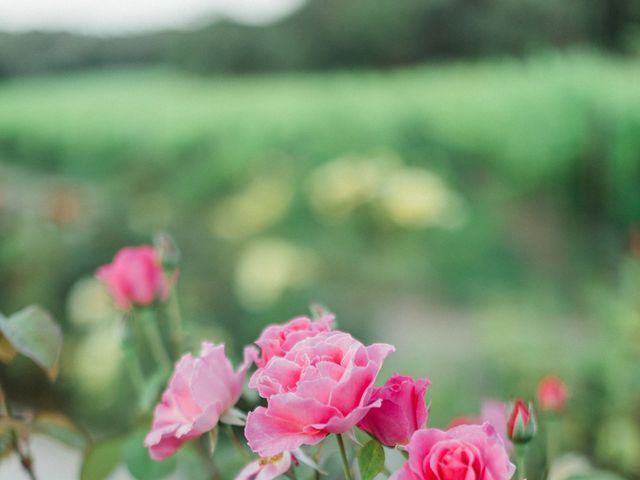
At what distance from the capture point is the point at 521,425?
305 mm

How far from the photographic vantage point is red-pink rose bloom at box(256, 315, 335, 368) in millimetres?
284

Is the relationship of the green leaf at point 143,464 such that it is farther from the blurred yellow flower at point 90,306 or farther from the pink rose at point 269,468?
the blurred yellow flower at point 90,306

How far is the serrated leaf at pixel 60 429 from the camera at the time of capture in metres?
0.38

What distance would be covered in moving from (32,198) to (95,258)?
0.25 metres

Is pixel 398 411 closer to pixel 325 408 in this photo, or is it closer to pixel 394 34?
pixel 325 408

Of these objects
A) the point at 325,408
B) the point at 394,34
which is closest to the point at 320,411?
the point at 325,408

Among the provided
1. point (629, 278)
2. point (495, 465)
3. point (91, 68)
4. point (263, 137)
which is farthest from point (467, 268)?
point (495, 465)

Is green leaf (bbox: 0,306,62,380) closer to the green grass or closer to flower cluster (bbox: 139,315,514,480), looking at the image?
flower cluster (bbox: 139,315,514,480)

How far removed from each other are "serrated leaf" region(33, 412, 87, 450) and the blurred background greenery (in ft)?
3.19

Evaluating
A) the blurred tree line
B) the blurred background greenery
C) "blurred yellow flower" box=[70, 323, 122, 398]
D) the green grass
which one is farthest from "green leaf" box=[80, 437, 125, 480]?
the blurred tree line

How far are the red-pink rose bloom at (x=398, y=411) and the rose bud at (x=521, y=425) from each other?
0.05 m

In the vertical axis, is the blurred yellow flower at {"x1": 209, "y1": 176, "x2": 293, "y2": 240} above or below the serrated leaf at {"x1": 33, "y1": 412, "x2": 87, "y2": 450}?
below

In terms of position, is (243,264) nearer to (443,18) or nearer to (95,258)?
(95,258)

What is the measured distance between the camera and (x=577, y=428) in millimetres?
1301
